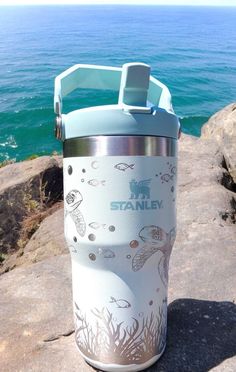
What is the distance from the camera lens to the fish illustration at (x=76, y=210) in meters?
1.76

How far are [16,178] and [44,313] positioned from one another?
2.46m

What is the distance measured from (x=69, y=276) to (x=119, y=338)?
0.96 meters

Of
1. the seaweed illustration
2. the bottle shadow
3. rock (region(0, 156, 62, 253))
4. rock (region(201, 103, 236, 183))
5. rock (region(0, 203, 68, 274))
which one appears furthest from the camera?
rock (region(201, 103, 236, 183))

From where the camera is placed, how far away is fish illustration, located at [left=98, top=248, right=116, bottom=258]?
1.73 metres

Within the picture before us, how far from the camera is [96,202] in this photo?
5.63ft

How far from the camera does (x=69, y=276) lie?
8.88ft

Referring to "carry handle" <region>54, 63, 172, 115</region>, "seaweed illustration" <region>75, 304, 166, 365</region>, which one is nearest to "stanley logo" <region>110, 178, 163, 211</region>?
"carry handle" <region>54, 63, 172, 115</region>

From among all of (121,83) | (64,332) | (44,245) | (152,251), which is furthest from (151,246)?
(44,245)

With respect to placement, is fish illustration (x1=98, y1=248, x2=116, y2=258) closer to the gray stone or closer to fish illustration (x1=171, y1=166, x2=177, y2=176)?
fish illustration (x1=171, y1=166, x2=177, y2=176)

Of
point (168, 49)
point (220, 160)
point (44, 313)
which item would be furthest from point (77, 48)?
point (44, 313)

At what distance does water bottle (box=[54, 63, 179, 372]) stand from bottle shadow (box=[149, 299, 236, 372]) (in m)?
0.13

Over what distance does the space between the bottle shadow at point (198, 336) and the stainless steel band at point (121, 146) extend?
0.85 meters

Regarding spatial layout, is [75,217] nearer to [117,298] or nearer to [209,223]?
[117,298]

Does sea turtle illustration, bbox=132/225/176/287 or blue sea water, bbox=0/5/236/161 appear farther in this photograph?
blue sea water, bbox=0/5/236/161
